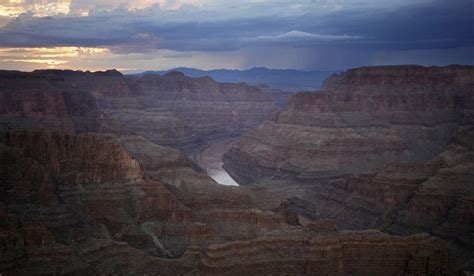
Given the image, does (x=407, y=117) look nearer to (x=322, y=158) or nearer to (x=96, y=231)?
(x=322, y=158)

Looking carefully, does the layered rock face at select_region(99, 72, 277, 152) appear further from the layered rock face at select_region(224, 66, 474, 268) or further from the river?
the layered rock face at select_region(224, 66, 474, 268)

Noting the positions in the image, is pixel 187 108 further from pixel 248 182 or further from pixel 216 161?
pixel 248 182

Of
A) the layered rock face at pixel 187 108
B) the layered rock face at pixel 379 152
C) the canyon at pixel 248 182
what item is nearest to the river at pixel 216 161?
the canyon at pixel 248 182

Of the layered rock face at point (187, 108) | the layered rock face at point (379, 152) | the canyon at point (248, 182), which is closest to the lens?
the canyon at point (248, 182)

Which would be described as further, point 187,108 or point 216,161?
point 187,108

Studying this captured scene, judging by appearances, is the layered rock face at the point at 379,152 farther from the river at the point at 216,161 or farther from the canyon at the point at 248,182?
the river at the point at 216,161

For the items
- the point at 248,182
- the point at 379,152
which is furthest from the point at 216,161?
the point at 379,152
